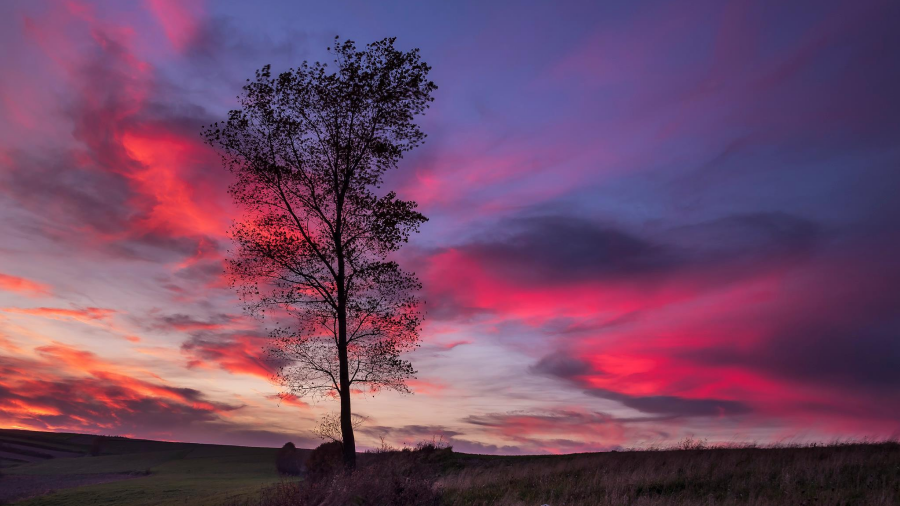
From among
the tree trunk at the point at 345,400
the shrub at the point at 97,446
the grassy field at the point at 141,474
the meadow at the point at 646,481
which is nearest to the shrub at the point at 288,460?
the grassy field at the point at 141,474

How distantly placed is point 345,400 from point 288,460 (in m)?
48.6

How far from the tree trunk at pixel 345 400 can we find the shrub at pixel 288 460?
46.6 metres

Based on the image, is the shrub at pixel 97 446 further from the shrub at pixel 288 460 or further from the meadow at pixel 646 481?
the meadow at pixel 646 481

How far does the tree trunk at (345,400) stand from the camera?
22.0 meters

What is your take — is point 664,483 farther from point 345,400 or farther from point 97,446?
point 97,446

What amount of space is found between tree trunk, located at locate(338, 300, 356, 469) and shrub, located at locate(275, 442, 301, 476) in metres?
46.6

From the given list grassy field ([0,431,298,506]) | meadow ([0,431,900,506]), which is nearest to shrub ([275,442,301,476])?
grassy field ([0,431,298,506])

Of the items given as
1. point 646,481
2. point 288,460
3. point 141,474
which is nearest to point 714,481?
point 646,481

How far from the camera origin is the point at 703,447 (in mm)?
25328

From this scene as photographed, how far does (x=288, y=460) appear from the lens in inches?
2559

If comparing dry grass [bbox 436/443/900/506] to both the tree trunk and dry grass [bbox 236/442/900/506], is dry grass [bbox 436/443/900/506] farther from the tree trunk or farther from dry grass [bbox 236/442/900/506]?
the tree trunk

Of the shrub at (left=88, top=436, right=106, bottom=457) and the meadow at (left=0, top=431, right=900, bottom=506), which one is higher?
the meadow at (left=0, top=431, right=900, bottom=506)

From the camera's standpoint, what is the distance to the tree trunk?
2200cm

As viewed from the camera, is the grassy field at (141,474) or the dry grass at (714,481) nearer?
the dry grass at (714,481)
